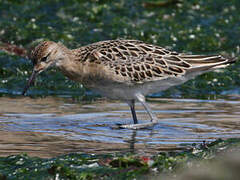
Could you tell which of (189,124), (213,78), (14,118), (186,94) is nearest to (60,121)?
(14,118)

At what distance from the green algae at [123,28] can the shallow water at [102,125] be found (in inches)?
54.0

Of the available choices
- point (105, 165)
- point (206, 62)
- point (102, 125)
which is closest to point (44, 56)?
point (102, 125)

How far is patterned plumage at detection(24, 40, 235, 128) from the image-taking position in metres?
9.88

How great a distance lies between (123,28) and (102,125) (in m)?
5.70

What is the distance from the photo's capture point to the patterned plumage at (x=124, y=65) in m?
9.88

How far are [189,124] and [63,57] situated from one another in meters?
2.40

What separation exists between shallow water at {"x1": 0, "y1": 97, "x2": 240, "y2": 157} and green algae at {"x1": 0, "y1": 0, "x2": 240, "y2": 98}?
1.37m

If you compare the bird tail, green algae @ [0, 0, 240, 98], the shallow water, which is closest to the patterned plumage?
the bird tail

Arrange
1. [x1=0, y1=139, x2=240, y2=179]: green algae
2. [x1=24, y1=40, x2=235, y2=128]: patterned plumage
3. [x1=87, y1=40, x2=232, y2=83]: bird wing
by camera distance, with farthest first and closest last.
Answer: [x1=87, y1=40, x2=232, y2=83]: bird wing → [x1=24, y1=40, x2=235, y2=128]: patterned plumage → [x1=0, y1=139, x2=240, y2=179]: green algae

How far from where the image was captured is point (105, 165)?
6.28m

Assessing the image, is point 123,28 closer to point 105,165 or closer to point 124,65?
point 124,65

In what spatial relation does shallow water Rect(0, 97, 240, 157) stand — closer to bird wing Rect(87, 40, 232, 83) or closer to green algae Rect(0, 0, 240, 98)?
bird wing Rect(87, 40, 232, 83)

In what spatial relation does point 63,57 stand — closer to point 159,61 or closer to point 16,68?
point 159,61

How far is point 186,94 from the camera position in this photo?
1272 centimetres
